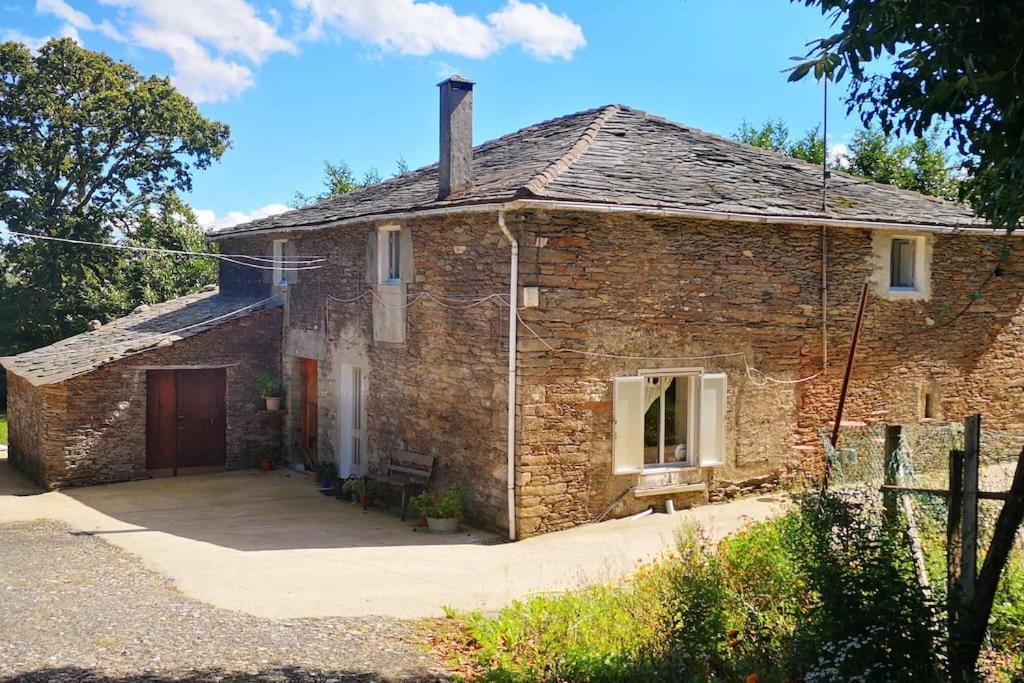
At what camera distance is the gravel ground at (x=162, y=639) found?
21.6 feet

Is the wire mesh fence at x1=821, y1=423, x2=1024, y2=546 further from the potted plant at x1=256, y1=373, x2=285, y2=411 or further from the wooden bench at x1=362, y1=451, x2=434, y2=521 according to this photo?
the potted plant at x1=256, y1=373, x2=285, y2=411

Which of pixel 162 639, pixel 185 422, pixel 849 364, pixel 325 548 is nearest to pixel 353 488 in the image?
pixel 325 548

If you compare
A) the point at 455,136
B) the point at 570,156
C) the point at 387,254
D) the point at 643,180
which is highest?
the point at 455,136

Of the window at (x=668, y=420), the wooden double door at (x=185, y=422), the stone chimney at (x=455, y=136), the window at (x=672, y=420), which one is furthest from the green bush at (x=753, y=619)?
the wooden double door at (x=185, y=422)

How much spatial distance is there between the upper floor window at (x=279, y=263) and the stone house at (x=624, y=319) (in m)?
1.98

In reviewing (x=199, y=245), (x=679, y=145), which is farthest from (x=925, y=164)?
(x=199, y=245)

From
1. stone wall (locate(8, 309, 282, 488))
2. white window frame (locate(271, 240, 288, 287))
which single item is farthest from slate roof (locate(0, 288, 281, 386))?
white window frame (locate(271, 240, 288, 287))

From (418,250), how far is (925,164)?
1961cm

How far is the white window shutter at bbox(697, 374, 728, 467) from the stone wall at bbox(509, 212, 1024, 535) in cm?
17

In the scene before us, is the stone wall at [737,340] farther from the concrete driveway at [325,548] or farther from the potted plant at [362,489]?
the potted plant at [362,489]

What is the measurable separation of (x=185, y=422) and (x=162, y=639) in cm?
970

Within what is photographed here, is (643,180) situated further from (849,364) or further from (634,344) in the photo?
(849,364)

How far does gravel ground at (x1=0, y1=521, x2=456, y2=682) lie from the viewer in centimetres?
659

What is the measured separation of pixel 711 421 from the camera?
12555 millimetres
